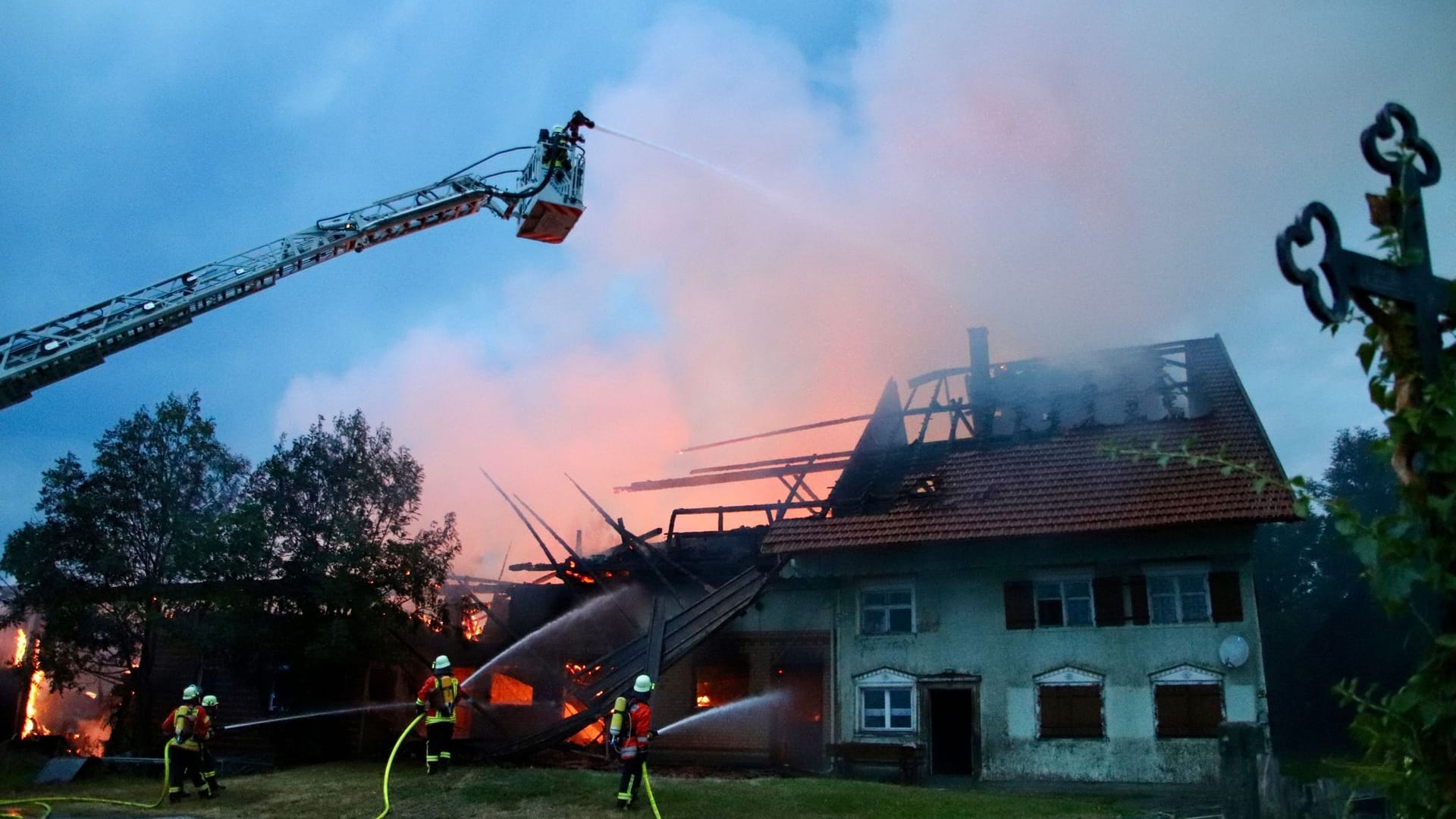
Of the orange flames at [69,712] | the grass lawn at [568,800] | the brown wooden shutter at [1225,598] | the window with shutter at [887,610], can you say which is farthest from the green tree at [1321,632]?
the orange flames at [69,712]

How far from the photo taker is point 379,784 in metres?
15.8

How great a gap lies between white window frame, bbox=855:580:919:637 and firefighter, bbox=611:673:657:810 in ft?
32.0

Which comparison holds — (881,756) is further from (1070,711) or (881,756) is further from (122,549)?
(122,549)

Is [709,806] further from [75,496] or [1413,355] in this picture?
[75,496]

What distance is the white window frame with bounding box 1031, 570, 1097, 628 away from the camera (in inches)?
799

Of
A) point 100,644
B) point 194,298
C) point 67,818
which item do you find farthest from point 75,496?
point 67,818

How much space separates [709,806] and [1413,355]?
39.7 feet

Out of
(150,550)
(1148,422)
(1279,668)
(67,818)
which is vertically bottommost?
(67,818)

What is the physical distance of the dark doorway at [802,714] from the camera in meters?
23.7

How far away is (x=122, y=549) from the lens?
21.4 metres

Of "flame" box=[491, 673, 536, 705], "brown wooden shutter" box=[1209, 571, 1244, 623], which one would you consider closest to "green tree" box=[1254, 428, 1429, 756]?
"brown wooden shutter" box=[1209, 571, 1244, 623]

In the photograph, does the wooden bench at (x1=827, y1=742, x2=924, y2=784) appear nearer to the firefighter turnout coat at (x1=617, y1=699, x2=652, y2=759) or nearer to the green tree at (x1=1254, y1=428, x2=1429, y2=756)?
the firefighter turnout coat at (x1=617, y1=699, x2=652, y2=759)

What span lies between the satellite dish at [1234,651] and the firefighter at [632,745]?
38.0 feet

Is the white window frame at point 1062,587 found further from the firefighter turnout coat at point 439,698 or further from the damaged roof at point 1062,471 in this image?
the firefighter turnout coat at point 439,698
